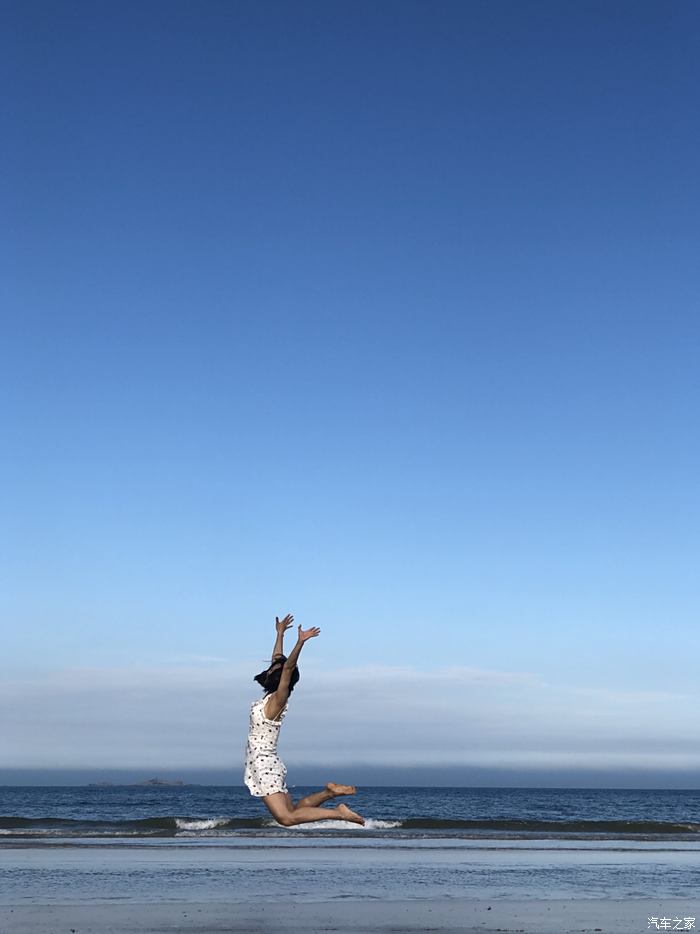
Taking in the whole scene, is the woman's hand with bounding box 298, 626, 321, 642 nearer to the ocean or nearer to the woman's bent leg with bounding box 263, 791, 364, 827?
the woman's bent leg with bounding box 263, 791, 364, 827

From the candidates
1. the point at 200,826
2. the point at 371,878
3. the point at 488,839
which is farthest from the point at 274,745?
the point at 200,826

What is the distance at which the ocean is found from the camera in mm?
16219

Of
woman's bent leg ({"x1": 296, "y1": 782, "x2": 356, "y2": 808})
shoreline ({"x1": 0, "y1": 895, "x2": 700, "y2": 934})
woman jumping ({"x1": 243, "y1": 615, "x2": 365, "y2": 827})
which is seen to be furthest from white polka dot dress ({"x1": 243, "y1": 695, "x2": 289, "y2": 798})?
shoreline ({"x1": 0, "y1": 895, "x2": 700, "y2": 934})

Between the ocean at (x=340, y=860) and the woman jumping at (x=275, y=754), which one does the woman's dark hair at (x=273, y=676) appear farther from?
the ocean at (x=340, y=860)

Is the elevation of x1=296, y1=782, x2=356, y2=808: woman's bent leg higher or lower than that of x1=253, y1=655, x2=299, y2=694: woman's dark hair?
lower

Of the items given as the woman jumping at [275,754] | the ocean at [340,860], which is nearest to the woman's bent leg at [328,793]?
the woman jumping at [275,754]

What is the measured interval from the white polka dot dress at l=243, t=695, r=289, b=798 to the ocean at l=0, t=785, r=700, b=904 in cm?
588

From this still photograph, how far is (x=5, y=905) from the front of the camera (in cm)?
1433

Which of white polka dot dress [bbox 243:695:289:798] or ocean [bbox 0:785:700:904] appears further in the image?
ocean [bbox 0:785:700:904]

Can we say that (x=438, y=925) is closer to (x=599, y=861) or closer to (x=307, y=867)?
(x=307, y=867)

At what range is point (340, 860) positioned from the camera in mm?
21562

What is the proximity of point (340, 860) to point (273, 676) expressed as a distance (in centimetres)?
1288

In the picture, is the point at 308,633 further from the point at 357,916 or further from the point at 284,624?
the point at 357,916

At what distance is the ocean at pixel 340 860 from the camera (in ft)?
53.2
